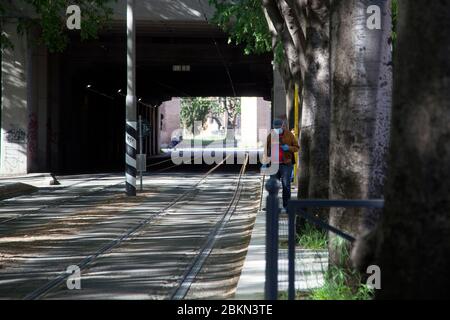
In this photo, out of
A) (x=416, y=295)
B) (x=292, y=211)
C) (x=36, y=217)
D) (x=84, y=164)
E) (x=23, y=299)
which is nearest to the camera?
(x=416, y=295)

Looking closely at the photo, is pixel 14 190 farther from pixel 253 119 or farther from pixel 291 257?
pixel 253 119

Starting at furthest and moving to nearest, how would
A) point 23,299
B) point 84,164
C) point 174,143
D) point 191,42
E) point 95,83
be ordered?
point 174,143 → point 95,83 → point 84,164 → point 191,42 → point 23,299

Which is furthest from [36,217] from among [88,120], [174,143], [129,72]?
[174,143]

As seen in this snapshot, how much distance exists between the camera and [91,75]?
47344 millimetres

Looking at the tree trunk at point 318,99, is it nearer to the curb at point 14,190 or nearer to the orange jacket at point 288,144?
the orange jacket at point 288,144

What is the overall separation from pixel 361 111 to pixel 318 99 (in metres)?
4.89

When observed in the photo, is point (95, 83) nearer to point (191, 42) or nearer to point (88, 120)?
point (88, 120)

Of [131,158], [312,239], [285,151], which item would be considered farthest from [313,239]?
[131,158]

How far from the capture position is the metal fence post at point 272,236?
607 cm

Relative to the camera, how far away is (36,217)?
17266mm

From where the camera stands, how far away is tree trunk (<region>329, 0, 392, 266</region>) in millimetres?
8336

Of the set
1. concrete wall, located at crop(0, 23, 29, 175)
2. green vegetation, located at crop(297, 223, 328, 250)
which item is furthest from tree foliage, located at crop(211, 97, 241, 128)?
green vegetation, located at crop(297, 223, 328, 250)

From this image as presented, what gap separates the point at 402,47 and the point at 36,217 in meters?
12.8

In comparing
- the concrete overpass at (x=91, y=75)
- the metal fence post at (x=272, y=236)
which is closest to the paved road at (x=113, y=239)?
the metal fence post at (x=272, y=236)
